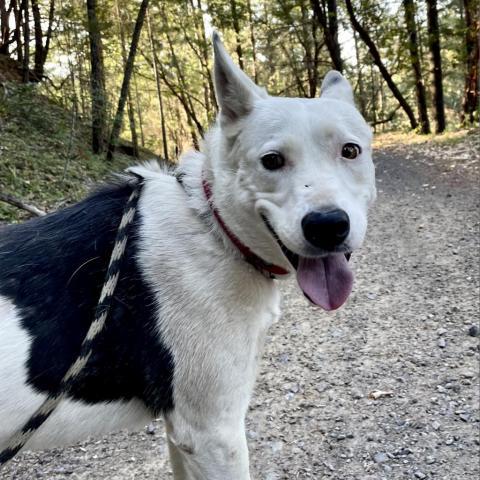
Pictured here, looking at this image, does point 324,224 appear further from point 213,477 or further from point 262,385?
point 262,385

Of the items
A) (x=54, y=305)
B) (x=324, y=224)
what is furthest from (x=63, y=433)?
(x=324, y=224)

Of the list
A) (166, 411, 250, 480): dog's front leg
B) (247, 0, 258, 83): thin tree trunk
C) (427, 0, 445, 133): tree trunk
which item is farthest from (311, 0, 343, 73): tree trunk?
(166, 411, 250, 480): dog's front leg

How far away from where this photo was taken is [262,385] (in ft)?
12.4

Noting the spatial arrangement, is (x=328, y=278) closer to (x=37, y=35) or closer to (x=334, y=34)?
(x=37, y=35)

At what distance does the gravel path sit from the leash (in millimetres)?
1475

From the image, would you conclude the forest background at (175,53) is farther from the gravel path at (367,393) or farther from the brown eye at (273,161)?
the gravel path at (367,393)

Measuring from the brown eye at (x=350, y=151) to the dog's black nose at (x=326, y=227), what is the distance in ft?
1.28

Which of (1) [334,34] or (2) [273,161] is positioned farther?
(1) [334,34]

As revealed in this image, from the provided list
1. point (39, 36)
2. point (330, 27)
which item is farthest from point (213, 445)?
point (330, 27)

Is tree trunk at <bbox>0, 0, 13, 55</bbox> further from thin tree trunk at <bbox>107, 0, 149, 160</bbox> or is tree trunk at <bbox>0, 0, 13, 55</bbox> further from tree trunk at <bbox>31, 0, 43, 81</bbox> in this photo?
thin tree trunk at <bbox>107, 0, 149, 160</bbox>

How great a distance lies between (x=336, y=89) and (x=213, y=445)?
1.95m

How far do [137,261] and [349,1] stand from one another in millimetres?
17840

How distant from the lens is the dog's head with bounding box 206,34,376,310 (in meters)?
1.83

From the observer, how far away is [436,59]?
16.4 meters
